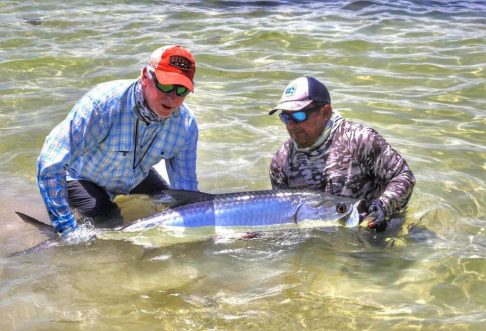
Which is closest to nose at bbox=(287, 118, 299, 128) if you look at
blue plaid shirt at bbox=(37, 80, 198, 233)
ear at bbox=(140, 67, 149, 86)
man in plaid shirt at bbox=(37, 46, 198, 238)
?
man in plaid shirt at bbox=(37, 46, 198, 238)

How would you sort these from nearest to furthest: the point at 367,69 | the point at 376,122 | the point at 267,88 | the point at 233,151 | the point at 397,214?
the point at 397,214
the point at 233,151
the point at 376,122
the point at 267,88
the point at 367,69

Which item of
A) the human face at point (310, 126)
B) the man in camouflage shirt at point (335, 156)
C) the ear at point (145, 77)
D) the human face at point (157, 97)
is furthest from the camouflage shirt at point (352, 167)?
the ear at point (145, 77)

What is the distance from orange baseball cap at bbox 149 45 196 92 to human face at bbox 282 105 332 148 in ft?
2.45

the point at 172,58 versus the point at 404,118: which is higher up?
the point at 172,58

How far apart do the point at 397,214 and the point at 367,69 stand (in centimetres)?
502

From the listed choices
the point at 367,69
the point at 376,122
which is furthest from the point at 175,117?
the point at 367,69

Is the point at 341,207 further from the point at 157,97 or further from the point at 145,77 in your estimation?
the point at 145,77

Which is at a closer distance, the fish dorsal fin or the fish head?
the fish head

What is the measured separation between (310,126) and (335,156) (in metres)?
0.31

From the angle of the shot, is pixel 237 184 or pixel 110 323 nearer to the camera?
pixel 110 323

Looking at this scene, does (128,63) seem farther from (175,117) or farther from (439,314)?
(439,314)

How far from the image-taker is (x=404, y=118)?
24.7ft

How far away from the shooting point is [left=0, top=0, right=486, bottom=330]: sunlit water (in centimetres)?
387

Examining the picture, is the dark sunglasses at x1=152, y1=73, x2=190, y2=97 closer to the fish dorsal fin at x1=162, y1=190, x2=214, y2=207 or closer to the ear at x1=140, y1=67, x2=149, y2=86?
the ear at x1=140, y1=67, x2=149, y2=86
